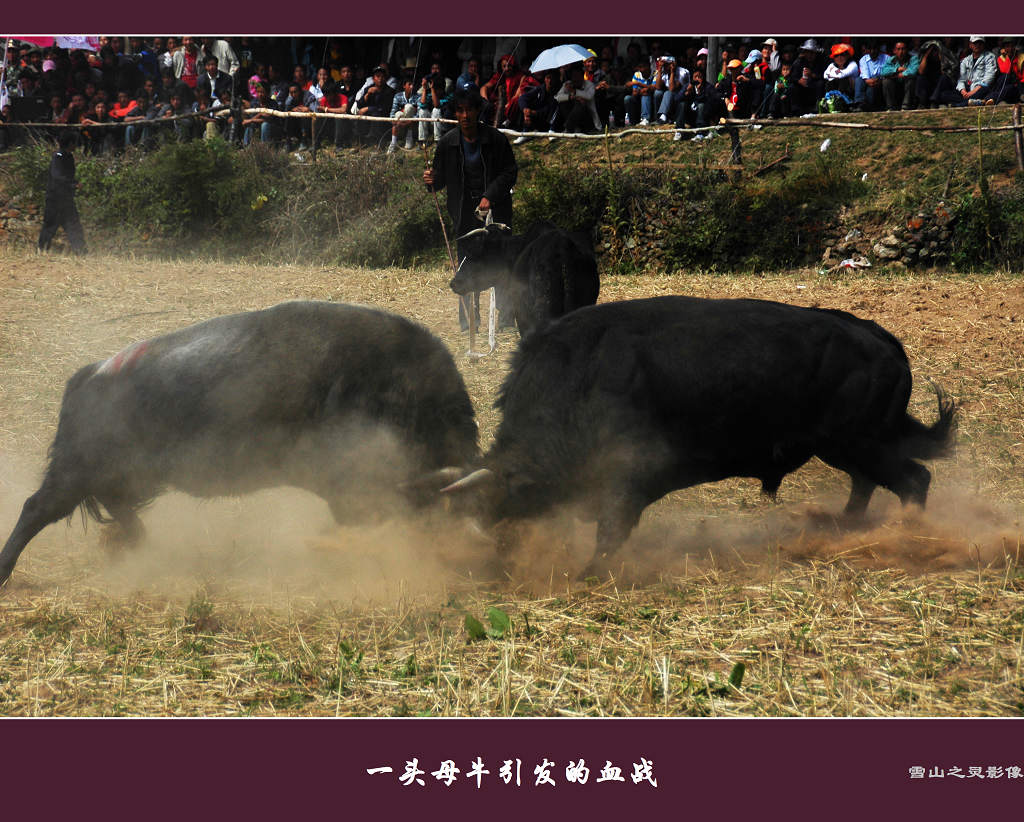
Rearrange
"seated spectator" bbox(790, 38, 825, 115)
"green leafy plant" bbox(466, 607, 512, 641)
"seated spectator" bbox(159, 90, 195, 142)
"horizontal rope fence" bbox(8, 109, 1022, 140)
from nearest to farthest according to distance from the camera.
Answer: "green leafy plant" bbox(466, 607, 512, 641)
"horizontal rope fence" bbox(8, 109, 1022, 140)
"seated spectator" bbox(790, 38, 825, 115)
"seated spectator" bbox(159, 90, 195, 142)

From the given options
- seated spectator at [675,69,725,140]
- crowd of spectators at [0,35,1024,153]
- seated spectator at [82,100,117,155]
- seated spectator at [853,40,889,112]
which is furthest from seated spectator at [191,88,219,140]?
seated spectator at [853,40,889,112]

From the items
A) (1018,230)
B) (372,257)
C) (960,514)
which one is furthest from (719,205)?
(960,514)

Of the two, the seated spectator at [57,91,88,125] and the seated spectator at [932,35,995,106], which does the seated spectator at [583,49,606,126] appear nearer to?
the seated spectator at [932,35,995,106]

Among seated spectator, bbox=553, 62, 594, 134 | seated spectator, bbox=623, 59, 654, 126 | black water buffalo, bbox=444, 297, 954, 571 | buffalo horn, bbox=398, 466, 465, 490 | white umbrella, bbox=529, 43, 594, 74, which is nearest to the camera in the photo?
buffalo horn, bbox=398, 466, 465, 490

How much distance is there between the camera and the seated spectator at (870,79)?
1762 cm

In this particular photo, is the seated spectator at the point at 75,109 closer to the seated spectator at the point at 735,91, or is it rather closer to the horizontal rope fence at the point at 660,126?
the horizontal rope fence at the point at 660,126

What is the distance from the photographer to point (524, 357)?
5035 millimetres

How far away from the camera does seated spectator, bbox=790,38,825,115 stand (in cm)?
1769

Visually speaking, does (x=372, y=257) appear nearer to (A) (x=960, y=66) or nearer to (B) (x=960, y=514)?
(A) (x=960, y=66)

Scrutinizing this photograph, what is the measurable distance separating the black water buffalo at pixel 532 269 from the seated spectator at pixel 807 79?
36.2 ft

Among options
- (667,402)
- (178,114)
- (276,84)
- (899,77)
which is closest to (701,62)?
(899,77)

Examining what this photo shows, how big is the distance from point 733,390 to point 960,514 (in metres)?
1.80

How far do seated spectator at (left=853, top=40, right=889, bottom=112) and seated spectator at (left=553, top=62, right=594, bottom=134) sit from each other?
16.6 feet

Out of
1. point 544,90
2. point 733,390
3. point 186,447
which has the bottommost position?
point 186,447
